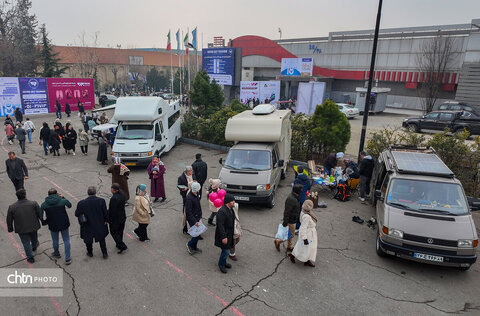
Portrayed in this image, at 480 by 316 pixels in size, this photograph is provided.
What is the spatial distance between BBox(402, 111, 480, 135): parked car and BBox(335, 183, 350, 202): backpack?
12.3 metres

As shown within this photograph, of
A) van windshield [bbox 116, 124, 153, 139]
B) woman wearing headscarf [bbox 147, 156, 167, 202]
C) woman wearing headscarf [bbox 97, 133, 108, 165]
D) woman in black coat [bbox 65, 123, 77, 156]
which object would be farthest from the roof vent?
woman in black coat [bbox 65, 123, 77, 156]

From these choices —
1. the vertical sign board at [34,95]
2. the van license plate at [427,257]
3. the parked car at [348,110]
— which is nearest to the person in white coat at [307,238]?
the van license plate at [427,257]

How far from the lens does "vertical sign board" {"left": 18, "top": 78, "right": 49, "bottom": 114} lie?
2626 cm

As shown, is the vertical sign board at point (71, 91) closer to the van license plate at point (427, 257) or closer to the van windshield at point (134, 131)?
the van windshield at point (134, 131)

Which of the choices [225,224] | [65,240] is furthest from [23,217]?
[225,224]

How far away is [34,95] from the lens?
88.6 feet

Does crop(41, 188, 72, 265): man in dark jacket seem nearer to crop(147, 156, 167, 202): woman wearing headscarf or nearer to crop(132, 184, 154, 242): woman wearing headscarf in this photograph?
crop(132, 184, 154, 242): woman wearing headscarf

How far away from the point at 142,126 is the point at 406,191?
11.2 meters

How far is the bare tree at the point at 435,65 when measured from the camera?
107 ft

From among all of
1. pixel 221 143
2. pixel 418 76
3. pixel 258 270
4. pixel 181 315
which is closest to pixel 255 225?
pixel 258 270

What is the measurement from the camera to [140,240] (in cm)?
772

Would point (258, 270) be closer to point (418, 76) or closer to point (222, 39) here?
point (418, 76)

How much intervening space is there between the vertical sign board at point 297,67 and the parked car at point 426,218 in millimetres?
26949

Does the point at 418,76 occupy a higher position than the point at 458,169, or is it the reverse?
the point at 418,76
